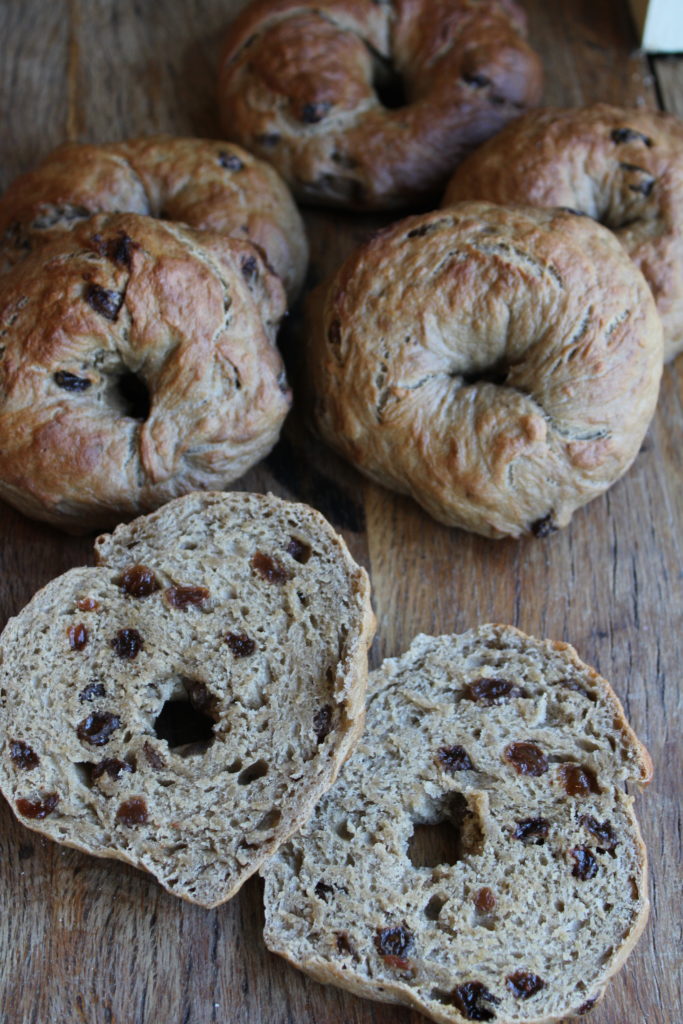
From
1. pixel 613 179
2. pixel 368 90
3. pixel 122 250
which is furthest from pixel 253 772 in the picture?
pixel 368 90

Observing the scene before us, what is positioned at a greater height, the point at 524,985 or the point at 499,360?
the point at 499,360

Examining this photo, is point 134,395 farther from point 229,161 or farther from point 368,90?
point 368,90

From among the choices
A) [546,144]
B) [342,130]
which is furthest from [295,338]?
[546,144]

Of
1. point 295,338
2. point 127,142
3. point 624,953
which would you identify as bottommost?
point 624,953

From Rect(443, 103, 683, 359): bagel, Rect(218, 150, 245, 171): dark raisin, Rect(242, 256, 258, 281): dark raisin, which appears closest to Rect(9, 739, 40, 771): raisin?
Rect(242, 256, 258, 281): dark raisin

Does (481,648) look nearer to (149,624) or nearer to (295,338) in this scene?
(149,624)

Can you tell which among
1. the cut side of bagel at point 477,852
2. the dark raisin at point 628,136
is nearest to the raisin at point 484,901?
the cut side of bagel at point 477,852

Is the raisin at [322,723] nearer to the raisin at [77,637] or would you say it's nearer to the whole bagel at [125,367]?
the raisin at [77,637]
